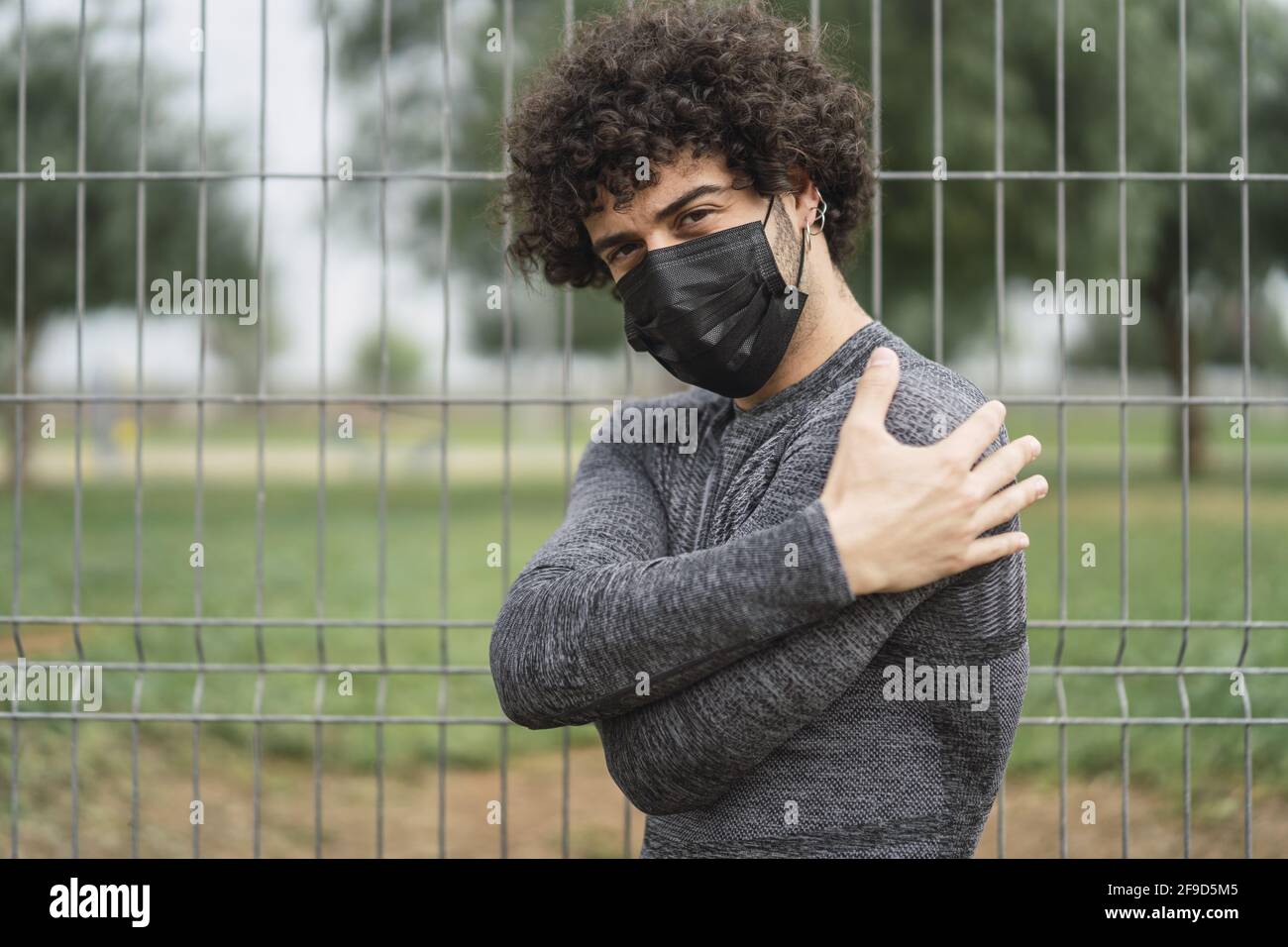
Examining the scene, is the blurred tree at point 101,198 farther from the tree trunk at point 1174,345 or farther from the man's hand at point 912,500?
the tree trunk at point 1174,345

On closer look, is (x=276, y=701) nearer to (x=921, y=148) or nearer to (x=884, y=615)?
(x=884, y=615)

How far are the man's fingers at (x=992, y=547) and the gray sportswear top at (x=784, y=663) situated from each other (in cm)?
5

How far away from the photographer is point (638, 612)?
4.68ft

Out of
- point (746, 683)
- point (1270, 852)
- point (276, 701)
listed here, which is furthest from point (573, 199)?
point (276, 701)

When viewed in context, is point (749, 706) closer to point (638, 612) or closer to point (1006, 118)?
point (638, 612)

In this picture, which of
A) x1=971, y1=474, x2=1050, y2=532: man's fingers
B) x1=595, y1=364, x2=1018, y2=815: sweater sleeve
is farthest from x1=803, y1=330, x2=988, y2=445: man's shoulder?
x1=971, y1=474, x2=1050, y2=532: man's fingers

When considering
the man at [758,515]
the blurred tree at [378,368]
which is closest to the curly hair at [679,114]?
the man at [758,515]

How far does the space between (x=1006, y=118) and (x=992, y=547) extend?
9226mm

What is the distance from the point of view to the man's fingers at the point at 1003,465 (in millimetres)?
1410

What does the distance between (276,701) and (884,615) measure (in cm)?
508

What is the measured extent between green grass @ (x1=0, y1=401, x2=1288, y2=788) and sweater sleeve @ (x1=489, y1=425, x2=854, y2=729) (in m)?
1.31

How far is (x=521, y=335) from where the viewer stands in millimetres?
23672
